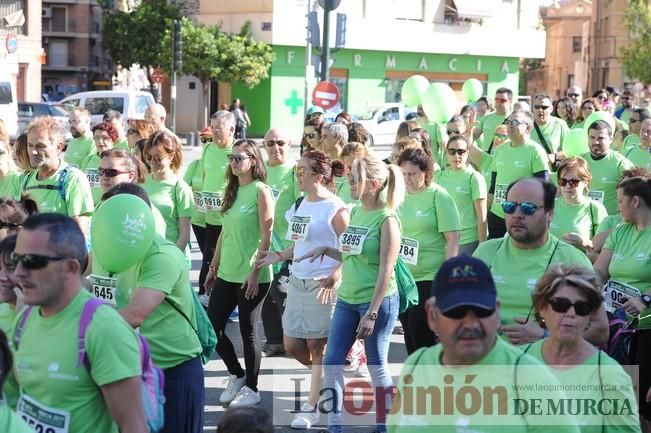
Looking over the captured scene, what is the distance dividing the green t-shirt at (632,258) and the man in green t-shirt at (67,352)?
11.3ft

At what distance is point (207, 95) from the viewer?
4491 cm

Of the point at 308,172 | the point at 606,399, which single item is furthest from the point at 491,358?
the point at 308,172

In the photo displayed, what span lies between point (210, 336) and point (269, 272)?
100 inches

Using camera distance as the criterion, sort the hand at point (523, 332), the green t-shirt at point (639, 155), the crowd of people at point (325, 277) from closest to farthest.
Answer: the crowd of people at point (325, 277)
the hand at point (523, 332)
the green t-shirt at point (639, 155)

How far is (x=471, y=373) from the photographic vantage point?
3.43 meters

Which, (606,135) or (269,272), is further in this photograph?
(606,135)

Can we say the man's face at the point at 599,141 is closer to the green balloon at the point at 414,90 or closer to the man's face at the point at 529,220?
the man's face at the point at 529,220

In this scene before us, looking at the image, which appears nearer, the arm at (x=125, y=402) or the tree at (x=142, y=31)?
the arm at (x=125, y=402)

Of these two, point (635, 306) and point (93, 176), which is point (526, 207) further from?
point (93, 176)

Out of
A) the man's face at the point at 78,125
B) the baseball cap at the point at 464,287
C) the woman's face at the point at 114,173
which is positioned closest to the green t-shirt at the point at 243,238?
the woman's face at the point at 114,173

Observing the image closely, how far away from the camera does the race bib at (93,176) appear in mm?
10070

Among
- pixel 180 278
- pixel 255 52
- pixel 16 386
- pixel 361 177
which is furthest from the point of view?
pixel 255 52

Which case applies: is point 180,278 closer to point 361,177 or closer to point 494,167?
point 361,177

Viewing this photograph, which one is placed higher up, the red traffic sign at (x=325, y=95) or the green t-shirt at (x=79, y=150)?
the red traffic sign at (x=325, y=95)
